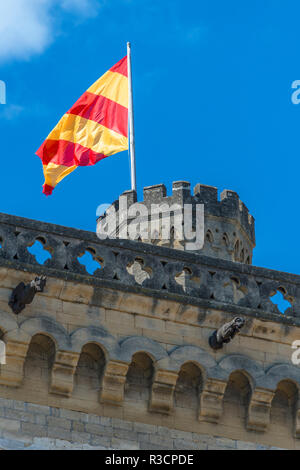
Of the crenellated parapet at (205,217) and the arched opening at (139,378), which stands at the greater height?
the crenellated parapet at (205,217)

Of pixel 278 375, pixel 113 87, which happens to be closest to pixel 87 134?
pixel 113 87

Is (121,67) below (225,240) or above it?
above

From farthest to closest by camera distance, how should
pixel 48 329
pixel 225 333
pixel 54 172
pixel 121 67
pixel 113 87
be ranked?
pixel 121 67 → pixel 113 87 → pixel 54 172 → pixel 225 333 → pixel 48 329

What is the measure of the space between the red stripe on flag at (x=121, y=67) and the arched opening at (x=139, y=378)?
9403 millimetres

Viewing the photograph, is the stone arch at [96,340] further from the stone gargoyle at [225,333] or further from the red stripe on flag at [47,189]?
the red stripe on flag at [47,189]

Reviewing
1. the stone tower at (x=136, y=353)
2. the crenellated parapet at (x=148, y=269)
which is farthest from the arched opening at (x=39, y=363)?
the crenellated parapet at (x=148, y=269)

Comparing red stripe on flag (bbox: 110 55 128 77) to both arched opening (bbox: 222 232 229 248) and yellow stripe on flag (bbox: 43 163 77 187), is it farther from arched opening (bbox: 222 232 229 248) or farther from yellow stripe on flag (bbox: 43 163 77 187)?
arched opening (bbox: 222 232 229 248)

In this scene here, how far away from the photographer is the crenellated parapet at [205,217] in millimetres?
33562

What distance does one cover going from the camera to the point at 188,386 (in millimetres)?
19812

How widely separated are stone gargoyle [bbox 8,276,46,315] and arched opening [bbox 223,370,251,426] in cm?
340

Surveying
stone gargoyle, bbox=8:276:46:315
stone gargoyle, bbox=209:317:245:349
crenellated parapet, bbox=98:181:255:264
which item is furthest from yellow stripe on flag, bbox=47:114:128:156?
crenellated parapet, bbox=98:181:255:264

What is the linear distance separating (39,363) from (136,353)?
145 cm

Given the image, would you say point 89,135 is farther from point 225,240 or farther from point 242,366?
point 225,240
